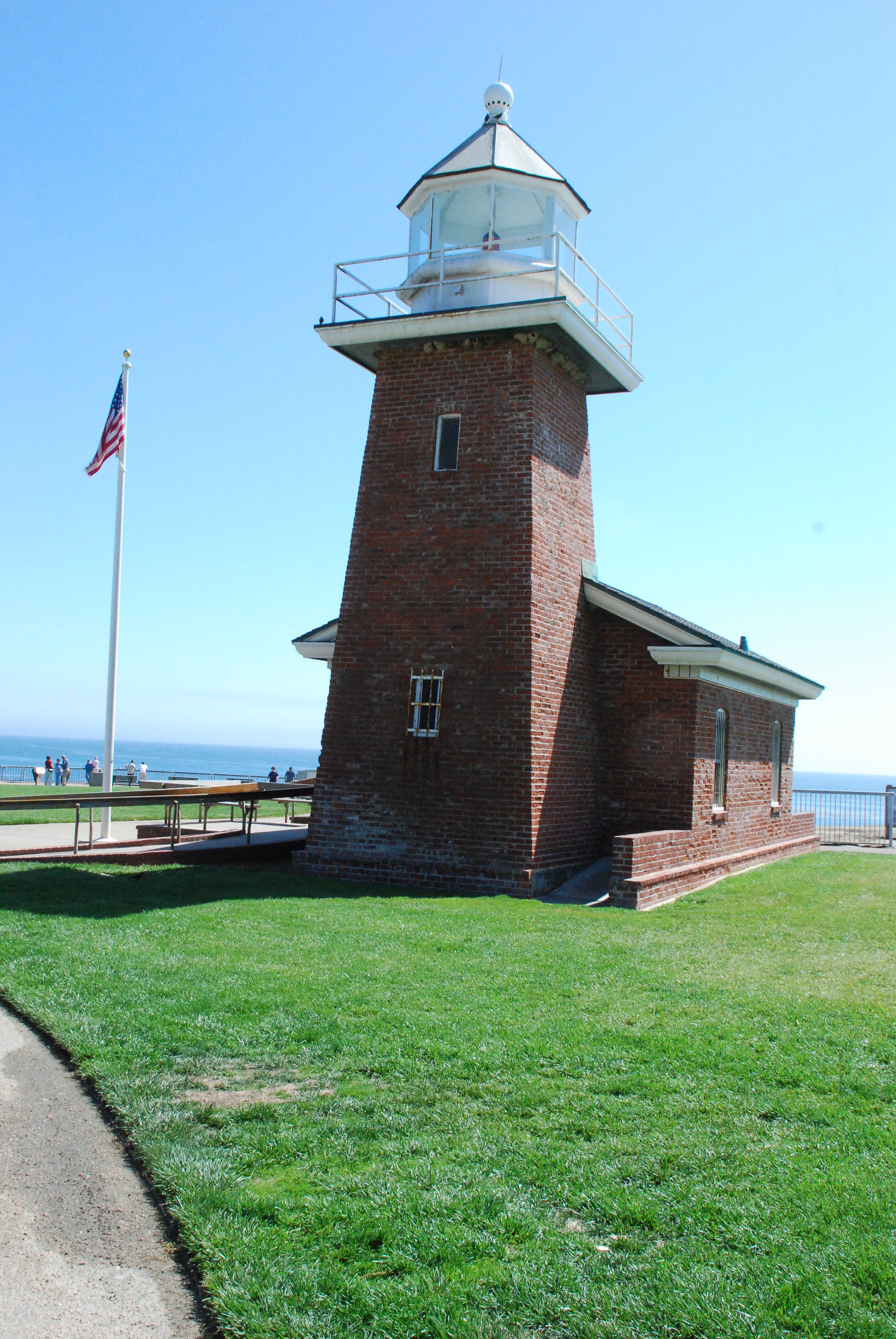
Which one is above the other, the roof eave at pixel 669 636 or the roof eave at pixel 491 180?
the roof eave at pixel 491 180

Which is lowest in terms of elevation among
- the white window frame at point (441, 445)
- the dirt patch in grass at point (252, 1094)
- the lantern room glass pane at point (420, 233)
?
the dirt patch in grass at point (252, 1094)

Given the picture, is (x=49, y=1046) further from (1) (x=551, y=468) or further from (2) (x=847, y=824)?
(2) (x=847, y=824)

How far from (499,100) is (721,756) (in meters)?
9.91

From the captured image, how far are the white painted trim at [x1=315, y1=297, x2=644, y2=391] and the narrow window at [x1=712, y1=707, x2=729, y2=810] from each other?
17.3 feet

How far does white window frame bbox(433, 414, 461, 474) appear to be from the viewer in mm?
13422

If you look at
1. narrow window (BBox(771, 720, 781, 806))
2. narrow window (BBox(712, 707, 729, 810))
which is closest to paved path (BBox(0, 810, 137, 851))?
narrow window (BBox(712, 707, 729, 810))

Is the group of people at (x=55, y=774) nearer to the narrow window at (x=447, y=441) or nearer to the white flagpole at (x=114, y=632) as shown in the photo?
the white flagpole at (x=114, y=632)

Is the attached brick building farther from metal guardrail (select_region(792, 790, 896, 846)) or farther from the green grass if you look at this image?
metal guardrail (select_region(792, 790, 896, 846))

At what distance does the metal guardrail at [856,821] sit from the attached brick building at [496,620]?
31.7ft

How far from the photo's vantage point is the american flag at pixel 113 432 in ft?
54.9

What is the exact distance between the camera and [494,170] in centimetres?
1343

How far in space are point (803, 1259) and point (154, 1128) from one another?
2.80m

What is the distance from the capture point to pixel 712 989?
7.38 m

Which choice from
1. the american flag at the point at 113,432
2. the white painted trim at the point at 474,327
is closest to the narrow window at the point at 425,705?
the white painted trim at the point at 474,327
